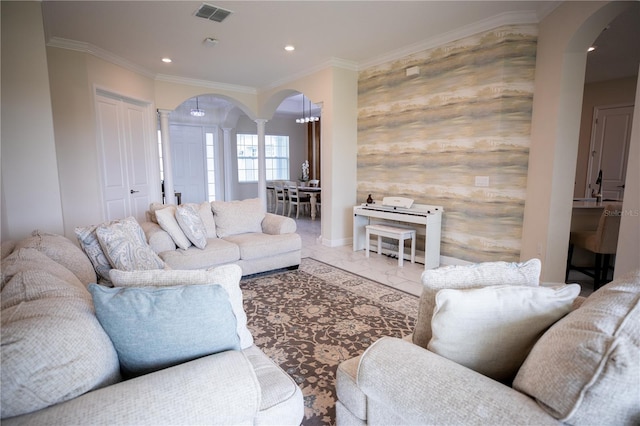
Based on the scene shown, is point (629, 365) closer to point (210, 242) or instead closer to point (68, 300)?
point (68, 300)

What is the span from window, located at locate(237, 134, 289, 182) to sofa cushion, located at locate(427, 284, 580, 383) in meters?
9.21

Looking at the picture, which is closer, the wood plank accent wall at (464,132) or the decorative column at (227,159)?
the wood plank accent wall at (464,132)

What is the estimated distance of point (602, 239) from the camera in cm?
332

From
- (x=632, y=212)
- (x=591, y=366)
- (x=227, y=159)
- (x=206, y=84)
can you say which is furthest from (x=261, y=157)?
(x=591, y=366)

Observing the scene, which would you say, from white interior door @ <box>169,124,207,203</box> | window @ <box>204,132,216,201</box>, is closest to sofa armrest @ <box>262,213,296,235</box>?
white interior door @ <box>169,124,207,203</box>

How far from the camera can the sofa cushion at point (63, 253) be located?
1.95m

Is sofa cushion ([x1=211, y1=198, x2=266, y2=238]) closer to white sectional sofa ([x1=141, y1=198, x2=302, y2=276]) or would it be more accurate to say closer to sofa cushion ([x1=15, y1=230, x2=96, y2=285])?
white sectional sofa ([x1=141, y1=198, x2=302, y2=276])

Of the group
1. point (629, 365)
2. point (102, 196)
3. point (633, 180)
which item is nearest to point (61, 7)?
point (102, 196)

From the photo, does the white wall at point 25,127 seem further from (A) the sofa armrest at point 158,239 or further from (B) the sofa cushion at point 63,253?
(B) the sofa cushion at point 63,253

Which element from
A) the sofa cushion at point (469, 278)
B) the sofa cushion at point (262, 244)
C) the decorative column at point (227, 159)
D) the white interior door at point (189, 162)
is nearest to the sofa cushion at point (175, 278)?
the sofa cushion at point (469, 278)

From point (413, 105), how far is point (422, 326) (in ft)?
12.7

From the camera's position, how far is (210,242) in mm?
3764

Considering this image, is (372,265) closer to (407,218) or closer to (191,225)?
(407,218)

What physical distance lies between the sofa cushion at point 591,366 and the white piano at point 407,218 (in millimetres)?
3187
